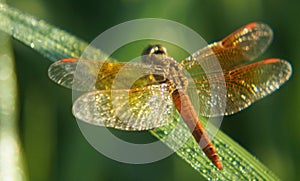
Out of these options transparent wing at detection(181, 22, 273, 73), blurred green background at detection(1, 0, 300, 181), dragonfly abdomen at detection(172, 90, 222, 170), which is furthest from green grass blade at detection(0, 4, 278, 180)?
blurred green background at detection(1, 0, 300, 181)

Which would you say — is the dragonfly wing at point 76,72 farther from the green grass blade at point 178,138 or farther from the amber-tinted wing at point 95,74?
the green grass blade at point 178,138

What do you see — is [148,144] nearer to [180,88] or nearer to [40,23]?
[180,88]

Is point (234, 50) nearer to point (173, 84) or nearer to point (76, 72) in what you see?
point (173, 84)

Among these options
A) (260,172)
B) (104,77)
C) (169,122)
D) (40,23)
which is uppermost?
(40,23)

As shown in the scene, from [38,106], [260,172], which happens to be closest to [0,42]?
[38,106]

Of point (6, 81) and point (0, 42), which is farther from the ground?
point (0, 42)

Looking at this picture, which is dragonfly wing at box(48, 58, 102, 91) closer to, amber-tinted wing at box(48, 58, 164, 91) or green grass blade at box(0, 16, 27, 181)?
amber-tinted wing at box(48, 58, 164, 91)
